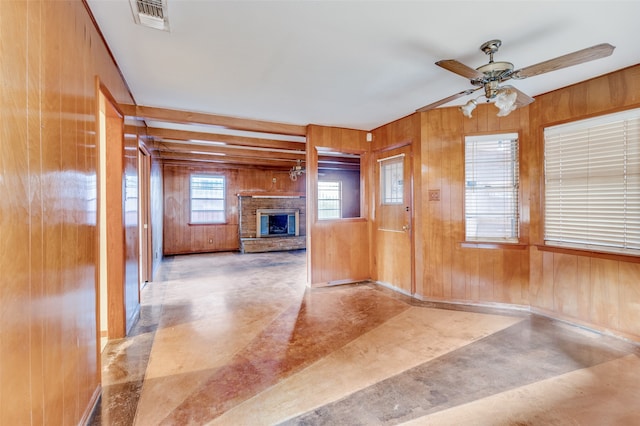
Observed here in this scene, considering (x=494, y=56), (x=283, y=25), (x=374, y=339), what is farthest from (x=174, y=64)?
(x=374, y=339)

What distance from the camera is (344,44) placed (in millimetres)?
2387

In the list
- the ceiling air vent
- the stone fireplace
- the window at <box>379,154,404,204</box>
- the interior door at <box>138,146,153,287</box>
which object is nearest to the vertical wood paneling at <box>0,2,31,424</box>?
the ceiling air vent

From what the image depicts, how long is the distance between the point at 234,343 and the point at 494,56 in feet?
11.6

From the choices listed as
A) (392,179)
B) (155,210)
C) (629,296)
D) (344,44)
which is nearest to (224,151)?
(155,210)

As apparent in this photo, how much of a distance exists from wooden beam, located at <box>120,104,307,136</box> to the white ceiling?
0.37 m

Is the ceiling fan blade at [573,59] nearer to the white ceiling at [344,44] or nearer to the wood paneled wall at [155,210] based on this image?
the white ceiling at [344,44]

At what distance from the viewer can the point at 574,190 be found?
129 inches

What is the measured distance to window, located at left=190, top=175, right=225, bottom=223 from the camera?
834 cm

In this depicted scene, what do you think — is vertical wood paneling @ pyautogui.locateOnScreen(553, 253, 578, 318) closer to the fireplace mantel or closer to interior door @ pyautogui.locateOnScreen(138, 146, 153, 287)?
interior door @ pyautogui.locateOnScreen(138, 146, 153, 287)

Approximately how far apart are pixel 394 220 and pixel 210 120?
312cm

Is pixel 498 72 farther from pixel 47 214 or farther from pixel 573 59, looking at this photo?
pixel 47 214

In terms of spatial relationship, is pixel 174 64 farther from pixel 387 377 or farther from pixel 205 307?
pixel 387 377

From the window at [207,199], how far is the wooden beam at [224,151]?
1848 mm

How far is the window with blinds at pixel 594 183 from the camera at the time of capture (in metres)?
2.86
